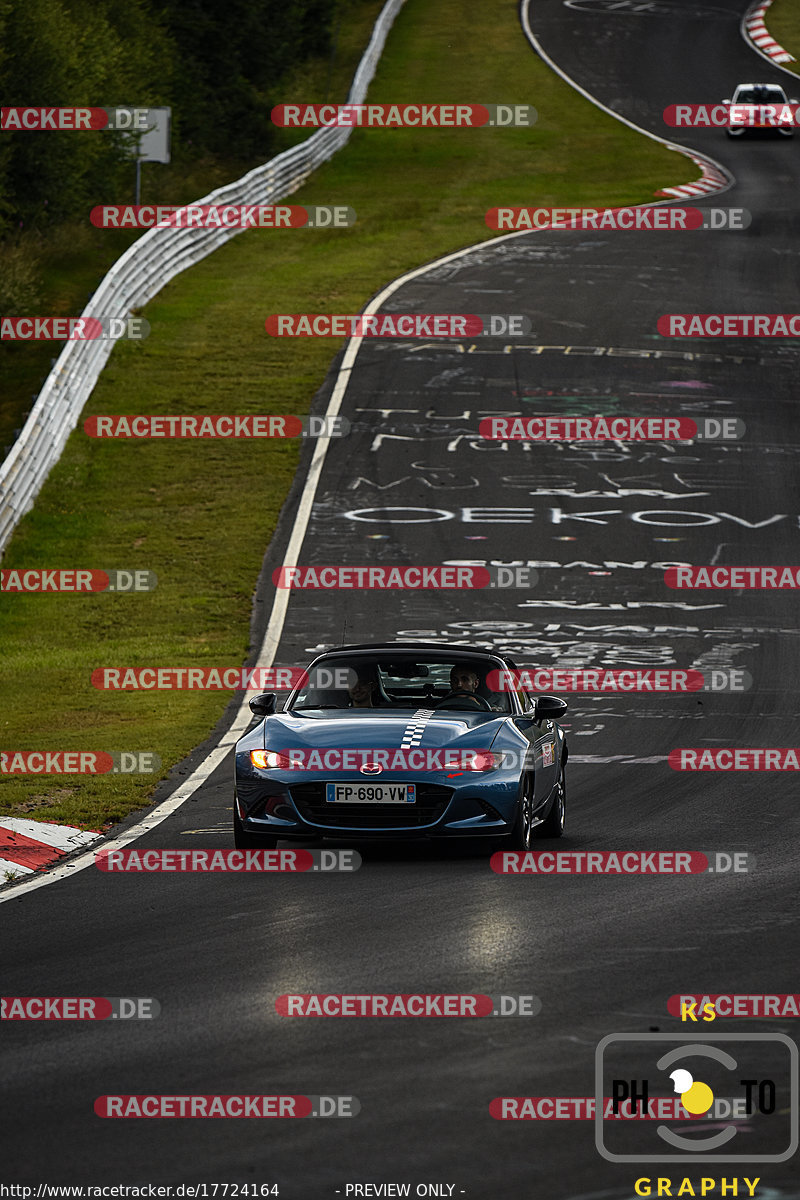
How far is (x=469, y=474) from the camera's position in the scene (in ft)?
95.0

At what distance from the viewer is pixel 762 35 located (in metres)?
76.2

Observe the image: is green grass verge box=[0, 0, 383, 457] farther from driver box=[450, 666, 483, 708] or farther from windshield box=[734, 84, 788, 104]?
windshield box=[734, 84, 788, 104]

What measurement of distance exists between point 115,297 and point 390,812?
Result: 26.7m

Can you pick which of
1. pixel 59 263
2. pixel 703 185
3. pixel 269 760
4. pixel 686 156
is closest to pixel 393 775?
pixel 269 760

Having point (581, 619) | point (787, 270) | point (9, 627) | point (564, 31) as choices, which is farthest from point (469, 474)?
point (564, 31)

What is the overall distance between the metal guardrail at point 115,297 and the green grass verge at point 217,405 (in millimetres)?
439

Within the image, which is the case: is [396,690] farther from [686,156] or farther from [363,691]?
[686,156]

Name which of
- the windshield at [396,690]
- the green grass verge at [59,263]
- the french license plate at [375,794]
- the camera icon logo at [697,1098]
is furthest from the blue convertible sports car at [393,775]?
the green grass verge at [59,263]

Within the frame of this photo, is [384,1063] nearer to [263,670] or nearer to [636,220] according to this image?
[263,670]

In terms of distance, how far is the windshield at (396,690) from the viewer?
11.8 meters

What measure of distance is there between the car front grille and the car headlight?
31cm

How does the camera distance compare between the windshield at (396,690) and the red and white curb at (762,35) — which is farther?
Answer: the red and white curb at (762,35)

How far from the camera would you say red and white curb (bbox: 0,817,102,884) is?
10.5 metres

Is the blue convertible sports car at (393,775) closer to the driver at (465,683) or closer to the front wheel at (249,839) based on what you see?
the front wheel at (249,839)
